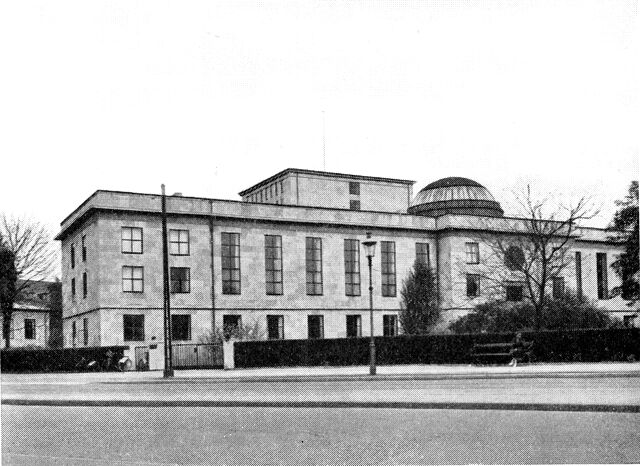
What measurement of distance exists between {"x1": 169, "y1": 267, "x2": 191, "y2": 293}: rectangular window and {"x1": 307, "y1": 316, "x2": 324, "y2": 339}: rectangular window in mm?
8979

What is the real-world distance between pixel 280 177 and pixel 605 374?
50013 mm

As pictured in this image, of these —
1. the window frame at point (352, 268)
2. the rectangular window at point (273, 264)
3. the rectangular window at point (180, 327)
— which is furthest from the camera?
the window frame at point (352, 268)

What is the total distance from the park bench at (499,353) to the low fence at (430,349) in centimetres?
106

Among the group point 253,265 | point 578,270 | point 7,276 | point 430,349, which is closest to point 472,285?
point 578,270

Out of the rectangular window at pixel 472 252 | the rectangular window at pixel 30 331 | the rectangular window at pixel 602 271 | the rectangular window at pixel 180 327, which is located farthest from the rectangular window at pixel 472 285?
the rectangular window at pixel 30 331

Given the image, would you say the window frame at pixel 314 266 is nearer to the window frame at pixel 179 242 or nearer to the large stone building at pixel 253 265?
the large stone building at pixel 253 265

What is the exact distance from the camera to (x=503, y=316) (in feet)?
144

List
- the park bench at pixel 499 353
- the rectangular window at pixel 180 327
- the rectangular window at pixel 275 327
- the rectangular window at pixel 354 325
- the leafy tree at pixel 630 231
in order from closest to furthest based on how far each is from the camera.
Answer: the park bench at pixel 499 353 → the leafy tree at pixel 630 231 → the rectangular window at pixel 180 327 → the rectangular window at pixel 275 327 → the rectangular window at pixel 354 325

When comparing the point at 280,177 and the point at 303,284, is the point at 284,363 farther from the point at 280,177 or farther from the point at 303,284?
the point at 280,177

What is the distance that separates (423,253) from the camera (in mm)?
59500

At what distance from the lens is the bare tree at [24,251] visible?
166ft

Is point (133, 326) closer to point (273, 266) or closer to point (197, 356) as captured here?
point (197, 356)

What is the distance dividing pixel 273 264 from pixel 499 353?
87.4ft

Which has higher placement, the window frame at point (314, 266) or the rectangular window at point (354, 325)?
the window frame at point (314, 266)
